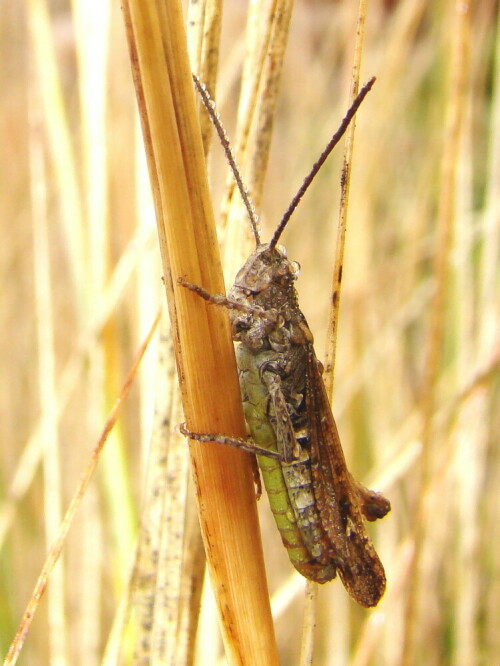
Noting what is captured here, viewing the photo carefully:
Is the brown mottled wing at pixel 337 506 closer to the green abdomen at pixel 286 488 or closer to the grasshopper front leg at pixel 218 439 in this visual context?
the green abdomen at pixel 286 488

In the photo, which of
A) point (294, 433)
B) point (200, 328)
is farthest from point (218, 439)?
point (294, 433)

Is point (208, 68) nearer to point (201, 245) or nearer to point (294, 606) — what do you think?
point (201, 245)

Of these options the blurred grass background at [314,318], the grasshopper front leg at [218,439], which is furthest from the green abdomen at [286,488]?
the blurred grass background at [314,318]

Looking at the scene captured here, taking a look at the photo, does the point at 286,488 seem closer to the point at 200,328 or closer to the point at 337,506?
the point at 337,506

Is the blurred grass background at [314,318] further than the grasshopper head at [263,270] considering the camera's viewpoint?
Yes

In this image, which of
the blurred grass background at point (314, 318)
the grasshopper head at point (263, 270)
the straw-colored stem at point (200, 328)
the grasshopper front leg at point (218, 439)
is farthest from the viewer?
the blurred grass background at point (314, 318)

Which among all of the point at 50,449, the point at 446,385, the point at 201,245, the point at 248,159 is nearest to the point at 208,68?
the point at 248,159

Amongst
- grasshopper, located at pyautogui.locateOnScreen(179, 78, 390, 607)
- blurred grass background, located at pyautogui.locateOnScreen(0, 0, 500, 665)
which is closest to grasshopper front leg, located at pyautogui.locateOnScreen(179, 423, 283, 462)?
grasshopper, located at pyautogui.locateOnScreen(179, 78, 390, 607)
